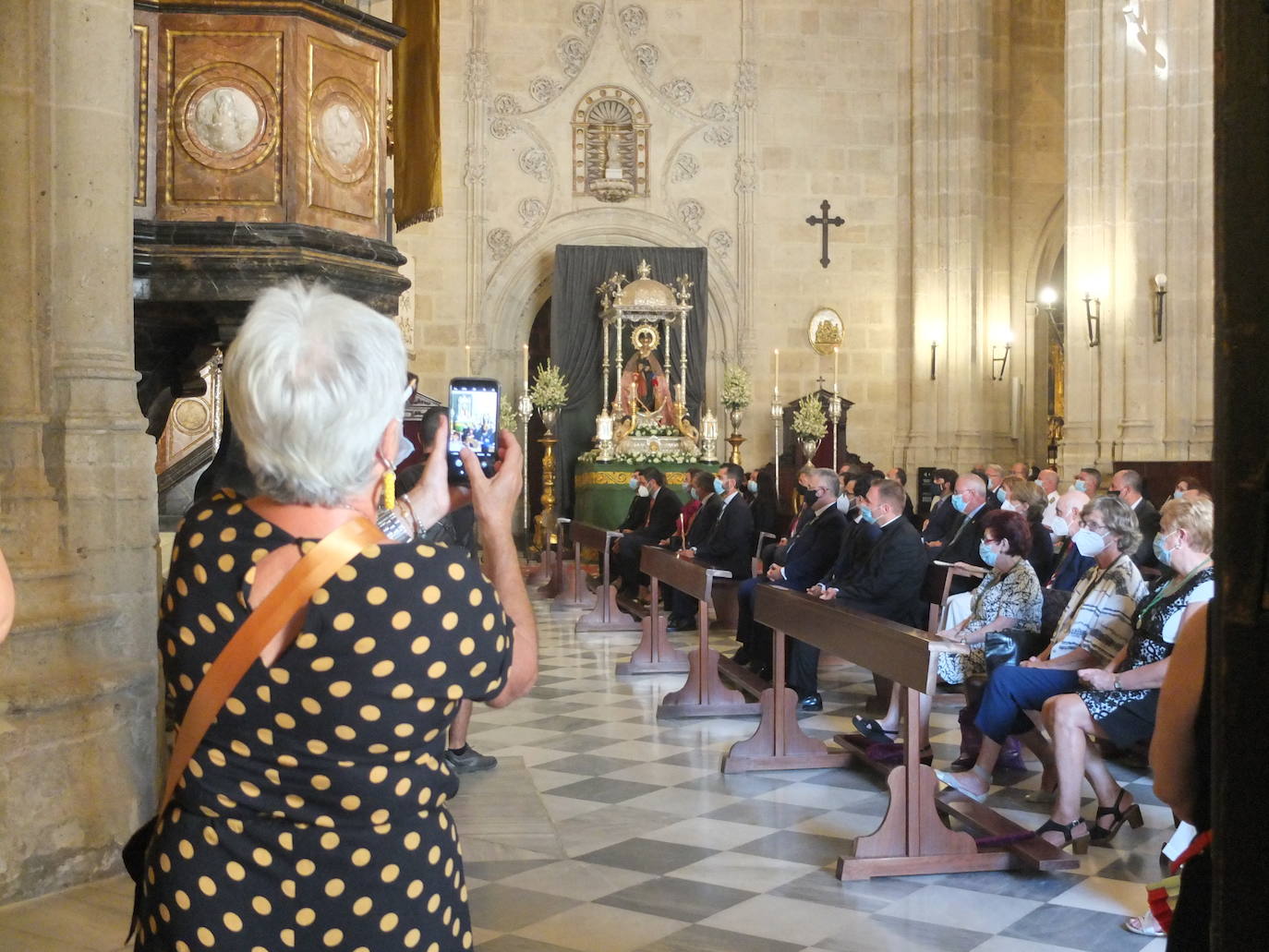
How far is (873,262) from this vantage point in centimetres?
2019

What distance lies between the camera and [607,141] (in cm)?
1962

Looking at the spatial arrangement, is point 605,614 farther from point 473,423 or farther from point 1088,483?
point 473,423

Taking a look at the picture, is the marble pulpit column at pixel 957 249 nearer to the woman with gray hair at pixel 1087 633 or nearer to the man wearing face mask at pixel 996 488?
the man wearing face mask at pixel 996 488

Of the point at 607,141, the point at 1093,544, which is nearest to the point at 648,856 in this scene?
the point at 1093,544

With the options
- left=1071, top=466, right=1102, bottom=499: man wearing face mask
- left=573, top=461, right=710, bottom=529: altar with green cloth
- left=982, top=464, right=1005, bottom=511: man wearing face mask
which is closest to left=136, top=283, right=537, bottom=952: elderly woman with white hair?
left=982, top=464, right=1005, bottom=511: man wearing face mask

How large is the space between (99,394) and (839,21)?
17.5m

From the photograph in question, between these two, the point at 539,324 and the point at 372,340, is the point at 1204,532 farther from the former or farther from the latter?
the point at 539,324

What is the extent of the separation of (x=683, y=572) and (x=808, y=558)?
3.07 ft

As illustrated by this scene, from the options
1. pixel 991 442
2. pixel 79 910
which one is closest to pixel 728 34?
pixel 991 442

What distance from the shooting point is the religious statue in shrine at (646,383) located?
18625 mm

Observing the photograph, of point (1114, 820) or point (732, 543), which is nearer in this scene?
point (1114, 820)

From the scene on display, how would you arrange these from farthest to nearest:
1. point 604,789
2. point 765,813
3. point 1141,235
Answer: point 1141,235
point 604,789
point 765,813

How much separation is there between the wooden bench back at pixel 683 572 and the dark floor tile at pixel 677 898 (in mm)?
3299

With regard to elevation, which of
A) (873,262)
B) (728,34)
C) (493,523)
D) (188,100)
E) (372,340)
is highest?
(728,34)
